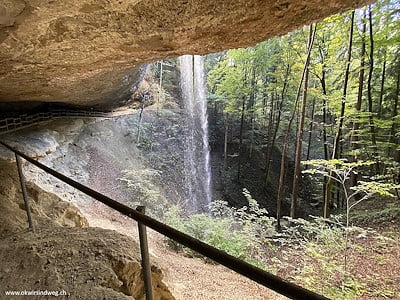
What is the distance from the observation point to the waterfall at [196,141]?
18.1 meters

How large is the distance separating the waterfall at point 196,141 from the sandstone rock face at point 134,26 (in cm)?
1366

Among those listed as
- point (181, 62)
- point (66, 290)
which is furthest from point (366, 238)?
point (181, 62)

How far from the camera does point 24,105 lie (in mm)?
9844

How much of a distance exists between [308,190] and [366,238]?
1221 cm

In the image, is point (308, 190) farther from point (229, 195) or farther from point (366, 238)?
point (366, 238)

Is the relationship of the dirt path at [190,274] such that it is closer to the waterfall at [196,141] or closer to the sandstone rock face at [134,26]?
the sandstone rock face at [134,26]

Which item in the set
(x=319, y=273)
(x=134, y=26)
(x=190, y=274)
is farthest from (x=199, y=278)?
(x=134, y=26)

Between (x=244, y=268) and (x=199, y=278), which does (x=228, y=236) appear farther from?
(x=244, y=268)

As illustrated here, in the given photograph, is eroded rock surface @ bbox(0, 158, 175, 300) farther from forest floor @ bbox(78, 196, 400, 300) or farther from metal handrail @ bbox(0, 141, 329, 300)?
forest floor @ bbox(78, 196, 400, 300)

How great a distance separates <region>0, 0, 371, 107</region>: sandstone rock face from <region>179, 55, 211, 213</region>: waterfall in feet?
44.8

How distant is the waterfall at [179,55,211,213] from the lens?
18.1 metres

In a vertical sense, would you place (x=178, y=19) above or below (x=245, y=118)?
above

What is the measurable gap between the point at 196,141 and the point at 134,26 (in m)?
18.3

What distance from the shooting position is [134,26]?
2930 millimetres
